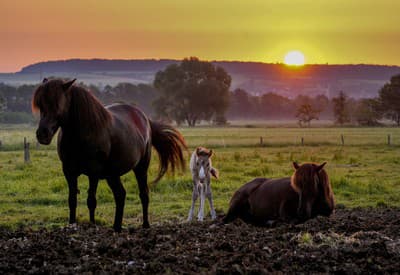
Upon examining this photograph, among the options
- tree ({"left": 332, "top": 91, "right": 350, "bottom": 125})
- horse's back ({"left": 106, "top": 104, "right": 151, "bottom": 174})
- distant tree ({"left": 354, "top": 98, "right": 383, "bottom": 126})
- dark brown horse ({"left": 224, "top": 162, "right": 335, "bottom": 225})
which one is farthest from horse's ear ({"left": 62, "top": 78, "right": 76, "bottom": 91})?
tree ({"left": 332, "top": 91, "right": 350, "bottom": 125})

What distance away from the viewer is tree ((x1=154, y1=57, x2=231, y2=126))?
9888cm

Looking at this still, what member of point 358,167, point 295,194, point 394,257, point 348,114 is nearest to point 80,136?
point 295,194

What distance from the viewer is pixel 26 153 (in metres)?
26.0

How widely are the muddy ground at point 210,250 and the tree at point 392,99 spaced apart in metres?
85.5

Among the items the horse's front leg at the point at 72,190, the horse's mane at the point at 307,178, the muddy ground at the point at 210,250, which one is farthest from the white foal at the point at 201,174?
the horse's front leg at the point at 72,190

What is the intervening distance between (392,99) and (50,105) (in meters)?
87.7

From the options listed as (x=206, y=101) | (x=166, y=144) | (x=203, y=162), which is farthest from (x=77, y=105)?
(x=206, y=101)

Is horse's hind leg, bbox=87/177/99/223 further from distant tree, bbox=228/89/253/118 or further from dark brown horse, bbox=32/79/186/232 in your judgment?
distant tree, bbox=228/89/253/118

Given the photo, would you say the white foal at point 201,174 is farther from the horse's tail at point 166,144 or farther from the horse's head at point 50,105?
the horse's head at point 50,105

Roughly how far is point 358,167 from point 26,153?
42.1 ft

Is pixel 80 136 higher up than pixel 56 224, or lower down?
higher up

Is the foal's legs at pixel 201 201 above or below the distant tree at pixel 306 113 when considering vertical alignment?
below

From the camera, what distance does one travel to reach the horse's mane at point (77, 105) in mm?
8789

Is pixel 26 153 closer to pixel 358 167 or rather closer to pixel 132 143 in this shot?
pixel 358 167
